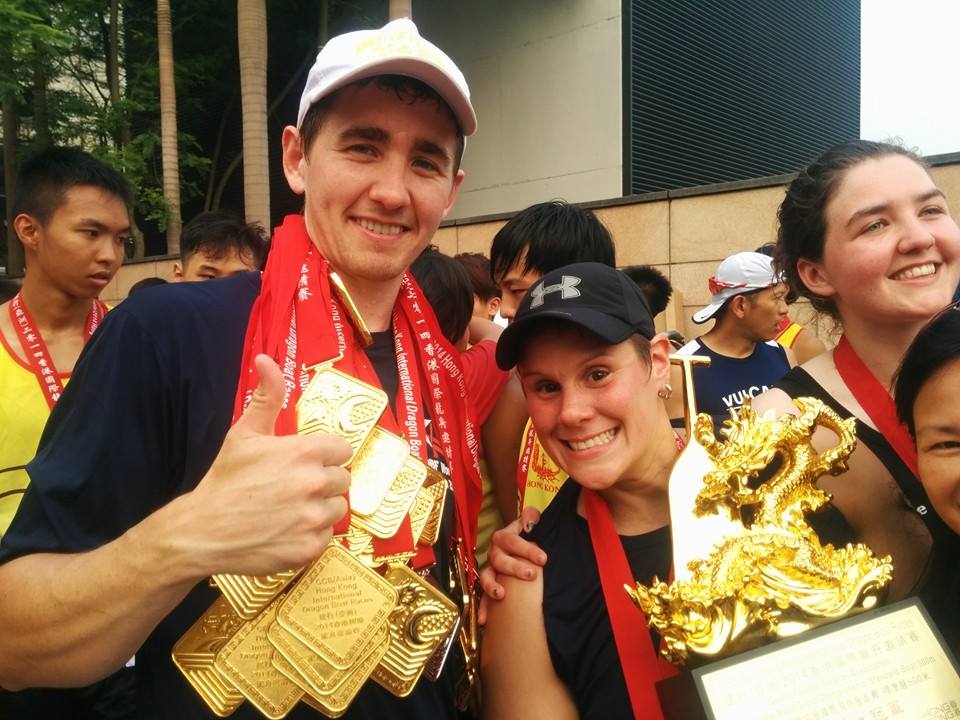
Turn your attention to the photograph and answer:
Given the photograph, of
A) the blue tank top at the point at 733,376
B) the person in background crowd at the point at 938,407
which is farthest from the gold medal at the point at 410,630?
the blue tank top at the point at 733,376

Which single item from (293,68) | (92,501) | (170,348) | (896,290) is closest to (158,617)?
(92,501)

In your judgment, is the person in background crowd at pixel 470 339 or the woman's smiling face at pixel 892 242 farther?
the person in background crowd at pixel 470 339

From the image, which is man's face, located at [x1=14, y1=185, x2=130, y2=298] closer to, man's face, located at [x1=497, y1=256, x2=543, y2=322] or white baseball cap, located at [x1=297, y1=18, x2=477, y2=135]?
man's face, located at [x1=497, y1=256, x2=543, y2=322]

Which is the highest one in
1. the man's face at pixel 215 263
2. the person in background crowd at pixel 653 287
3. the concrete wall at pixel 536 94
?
the concrete wall at pixel 536 94

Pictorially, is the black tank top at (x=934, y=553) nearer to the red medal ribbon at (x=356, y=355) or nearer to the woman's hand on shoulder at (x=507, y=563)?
the woman's hand on shoulder at (x=507, y=563)

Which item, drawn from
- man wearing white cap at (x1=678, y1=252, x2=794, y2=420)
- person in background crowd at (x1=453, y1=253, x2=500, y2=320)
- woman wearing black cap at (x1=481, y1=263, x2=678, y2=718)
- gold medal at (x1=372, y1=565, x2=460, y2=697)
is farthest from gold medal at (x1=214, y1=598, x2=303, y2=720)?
person in background crowd at (x1=453, y1=253, x2=500, y2=320)

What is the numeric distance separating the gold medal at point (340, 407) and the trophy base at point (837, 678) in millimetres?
738

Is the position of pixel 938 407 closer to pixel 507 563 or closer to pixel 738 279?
pixel 507 563

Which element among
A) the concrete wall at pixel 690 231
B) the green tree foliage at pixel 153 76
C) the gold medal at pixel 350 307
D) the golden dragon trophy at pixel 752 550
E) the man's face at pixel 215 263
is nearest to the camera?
the golden dragon trophy at pixel 752 550

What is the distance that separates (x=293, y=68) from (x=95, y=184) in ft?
43.0

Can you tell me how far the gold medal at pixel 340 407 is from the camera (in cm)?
139

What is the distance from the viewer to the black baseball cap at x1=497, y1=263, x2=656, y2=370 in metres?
1.64

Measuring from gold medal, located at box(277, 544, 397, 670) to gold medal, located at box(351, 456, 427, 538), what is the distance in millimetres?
73

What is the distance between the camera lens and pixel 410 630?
1.42m
